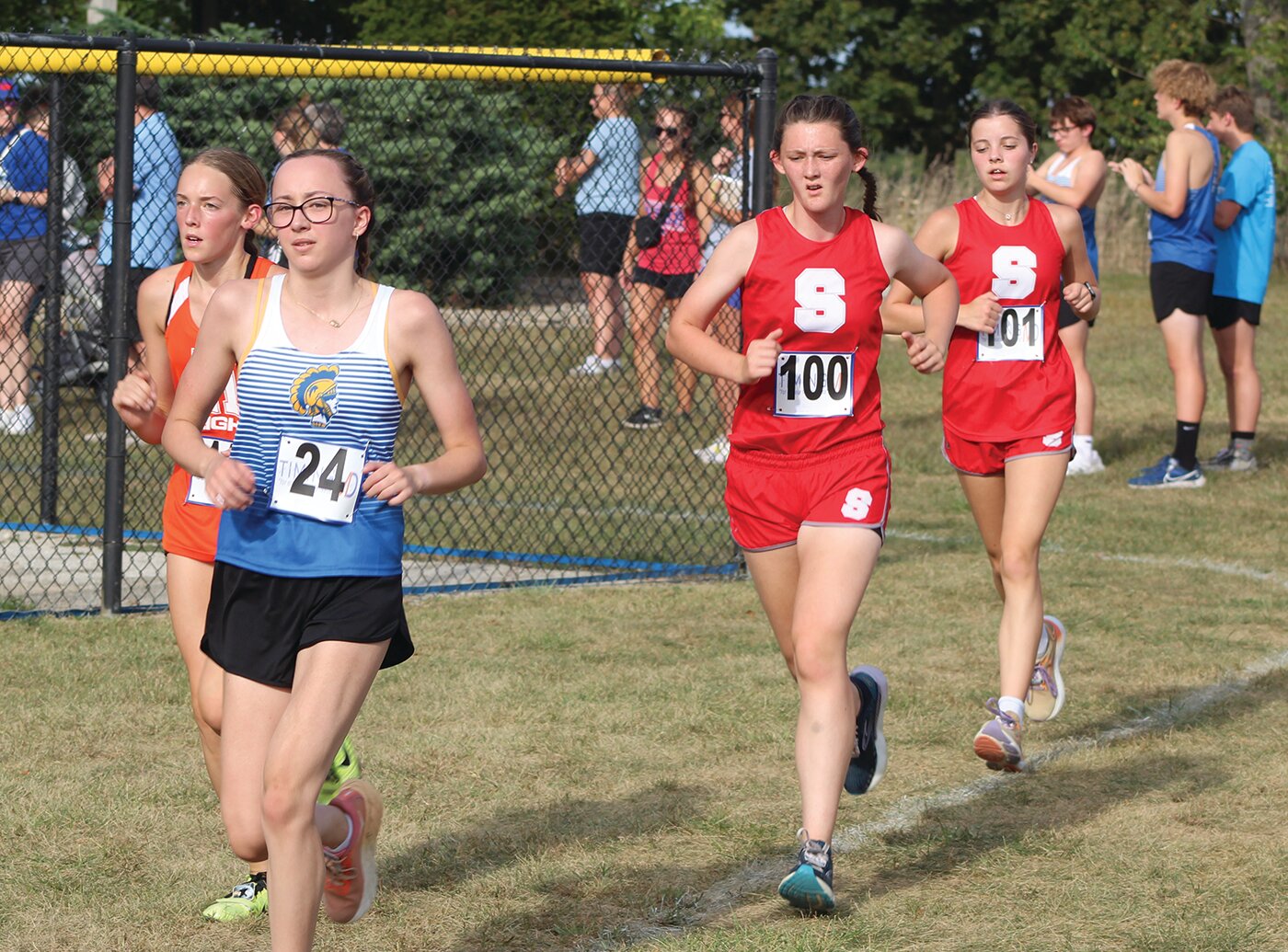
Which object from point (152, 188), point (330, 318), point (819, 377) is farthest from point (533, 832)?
point (152, 188)

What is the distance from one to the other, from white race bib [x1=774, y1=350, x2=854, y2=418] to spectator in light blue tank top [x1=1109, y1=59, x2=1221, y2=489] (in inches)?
273

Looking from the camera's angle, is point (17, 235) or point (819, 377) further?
point (17, 235)

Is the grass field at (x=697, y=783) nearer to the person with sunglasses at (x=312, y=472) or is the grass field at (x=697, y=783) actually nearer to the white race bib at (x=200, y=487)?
the person with sunglasses at (x=312, y=472)

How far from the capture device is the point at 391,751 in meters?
6.07

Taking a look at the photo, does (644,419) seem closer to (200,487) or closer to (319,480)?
(200,487)

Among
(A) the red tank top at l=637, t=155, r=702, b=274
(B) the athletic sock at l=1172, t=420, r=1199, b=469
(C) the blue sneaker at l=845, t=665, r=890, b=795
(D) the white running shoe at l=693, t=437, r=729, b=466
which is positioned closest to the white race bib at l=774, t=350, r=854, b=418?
(C) the blue sneaker at l=845, t=665, r=890, b=795

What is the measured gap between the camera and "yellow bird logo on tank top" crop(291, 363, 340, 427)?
12.6 ft

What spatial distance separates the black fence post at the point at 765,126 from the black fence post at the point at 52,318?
3.62 meters

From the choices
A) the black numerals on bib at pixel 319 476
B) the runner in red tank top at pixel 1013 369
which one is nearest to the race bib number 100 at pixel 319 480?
the black numerals on bib at pixel 319 476

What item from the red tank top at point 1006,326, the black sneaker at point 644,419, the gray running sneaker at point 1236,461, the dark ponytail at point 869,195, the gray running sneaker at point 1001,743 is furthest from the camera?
the black sneaker at point 644,419

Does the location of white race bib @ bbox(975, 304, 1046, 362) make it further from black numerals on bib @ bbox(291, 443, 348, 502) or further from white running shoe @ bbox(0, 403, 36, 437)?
white running shoe @ bbox(0, 403, 36, 437)

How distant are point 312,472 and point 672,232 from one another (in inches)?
312

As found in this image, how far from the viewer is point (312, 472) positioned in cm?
383

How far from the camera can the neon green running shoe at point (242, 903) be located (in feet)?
15.2
